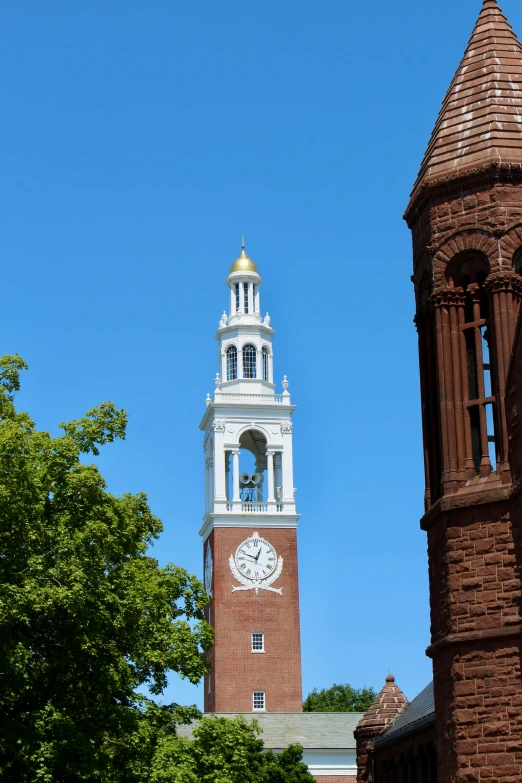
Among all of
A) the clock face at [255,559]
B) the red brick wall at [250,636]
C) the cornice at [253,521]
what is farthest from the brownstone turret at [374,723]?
the cornice at [253,521]

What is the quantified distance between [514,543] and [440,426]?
2.62m

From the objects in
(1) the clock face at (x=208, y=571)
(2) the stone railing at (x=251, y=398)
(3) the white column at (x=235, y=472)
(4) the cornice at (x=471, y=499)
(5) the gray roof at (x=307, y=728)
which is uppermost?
(2) the stone railing at (x=251, y=398)

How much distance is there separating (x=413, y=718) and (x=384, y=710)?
5.60 metres

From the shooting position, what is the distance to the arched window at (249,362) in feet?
277

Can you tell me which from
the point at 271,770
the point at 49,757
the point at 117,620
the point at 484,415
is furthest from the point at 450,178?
the point at 271,770

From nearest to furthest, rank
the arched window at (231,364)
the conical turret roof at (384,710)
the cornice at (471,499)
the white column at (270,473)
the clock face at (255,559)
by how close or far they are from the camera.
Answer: the cornice at (471,499), the conical turret roof at (384,710), the clock face at (255,559), the white column at (270,473), the arched window at (231,364)

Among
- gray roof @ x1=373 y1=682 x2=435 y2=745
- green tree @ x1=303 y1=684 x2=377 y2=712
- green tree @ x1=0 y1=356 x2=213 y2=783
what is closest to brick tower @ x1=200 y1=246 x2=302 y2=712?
green tree @ x1=303 y1=684 x2=377 y2=712

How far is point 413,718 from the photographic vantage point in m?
35.7

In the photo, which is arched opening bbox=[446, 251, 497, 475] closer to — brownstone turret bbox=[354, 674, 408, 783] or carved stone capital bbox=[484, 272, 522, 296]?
carved stone capital bbox=[484, 272, 522, 296]

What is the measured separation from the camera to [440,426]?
22.4 meters

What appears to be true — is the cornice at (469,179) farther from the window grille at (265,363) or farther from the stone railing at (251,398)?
the window grille at (265,363)

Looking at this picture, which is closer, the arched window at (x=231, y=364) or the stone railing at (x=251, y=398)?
the stone railing at (x=251, y=398)

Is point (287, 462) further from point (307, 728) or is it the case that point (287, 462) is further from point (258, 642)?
point (307, 728)

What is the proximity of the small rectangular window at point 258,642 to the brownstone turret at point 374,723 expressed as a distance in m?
34.8
